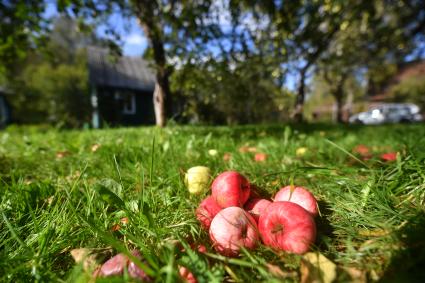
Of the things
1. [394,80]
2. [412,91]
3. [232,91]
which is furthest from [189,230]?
[394,80]

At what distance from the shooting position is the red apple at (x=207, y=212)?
3.66 ft

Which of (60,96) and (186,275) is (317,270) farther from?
(60,96)

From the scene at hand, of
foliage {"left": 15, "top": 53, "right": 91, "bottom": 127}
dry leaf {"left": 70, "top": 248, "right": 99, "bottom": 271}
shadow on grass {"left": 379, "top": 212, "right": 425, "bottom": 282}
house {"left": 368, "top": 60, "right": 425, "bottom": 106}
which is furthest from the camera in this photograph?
house {"left": 368, "top": 60, "right": 425, "bottom": 106}

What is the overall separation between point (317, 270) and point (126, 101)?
2078 centimetres

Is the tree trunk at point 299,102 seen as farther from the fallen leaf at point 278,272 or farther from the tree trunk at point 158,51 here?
the fallen leaf at point 278,272

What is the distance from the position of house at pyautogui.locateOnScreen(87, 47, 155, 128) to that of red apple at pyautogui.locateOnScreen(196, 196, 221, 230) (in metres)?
17.9

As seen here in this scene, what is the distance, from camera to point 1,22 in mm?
6887

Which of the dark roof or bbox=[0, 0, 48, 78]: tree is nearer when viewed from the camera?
bbox=[0, 0, 48, 78]: tree

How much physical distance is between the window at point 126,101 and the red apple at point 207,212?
19849mm

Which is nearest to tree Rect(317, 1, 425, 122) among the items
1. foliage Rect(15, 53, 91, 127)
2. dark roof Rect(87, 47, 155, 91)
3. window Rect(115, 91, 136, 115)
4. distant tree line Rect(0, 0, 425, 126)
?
distant tree line Rect(0, 0, 425, 126)

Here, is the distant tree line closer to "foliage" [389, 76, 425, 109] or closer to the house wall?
the house wall

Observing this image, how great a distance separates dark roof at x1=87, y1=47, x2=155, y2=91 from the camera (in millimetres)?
18609

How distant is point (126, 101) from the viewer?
20078mm

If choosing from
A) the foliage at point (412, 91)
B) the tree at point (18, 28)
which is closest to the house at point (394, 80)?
the foliage at point (412, 91)
